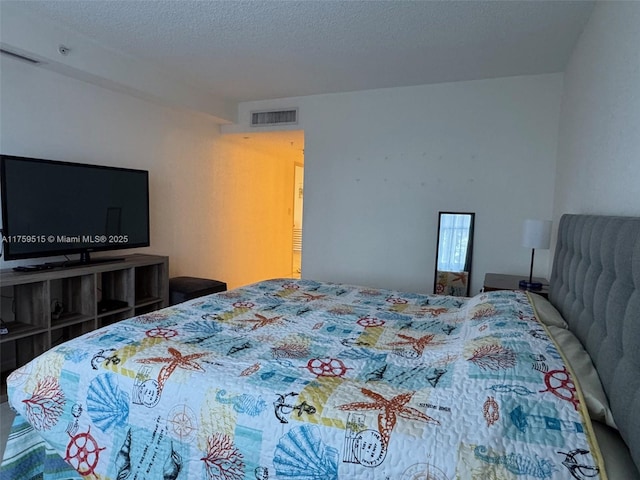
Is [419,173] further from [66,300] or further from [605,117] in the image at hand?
[66,300]

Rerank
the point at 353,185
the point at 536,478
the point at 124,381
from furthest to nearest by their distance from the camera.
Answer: the point at 353,185
the point at 124,381
the point at 536,478

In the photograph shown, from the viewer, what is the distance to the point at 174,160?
3.95m

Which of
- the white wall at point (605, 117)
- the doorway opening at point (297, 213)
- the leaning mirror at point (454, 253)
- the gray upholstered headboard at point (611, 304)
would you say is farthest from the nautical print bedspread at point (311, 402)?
the doorway opening at point (297, 213)

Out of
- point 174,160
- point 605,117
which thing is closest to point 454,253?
point 605,117

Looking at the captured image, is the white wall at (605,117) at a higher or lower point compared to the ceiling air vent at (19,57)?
lower

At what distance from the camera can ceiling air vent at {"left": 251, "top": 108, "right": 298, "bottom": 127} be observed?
4.05 meters

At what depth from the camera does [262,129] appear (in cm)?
425

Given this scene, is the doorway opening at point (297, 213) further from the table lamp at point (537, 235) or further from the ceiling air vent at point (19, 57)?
the table lamp at point (537, 235)

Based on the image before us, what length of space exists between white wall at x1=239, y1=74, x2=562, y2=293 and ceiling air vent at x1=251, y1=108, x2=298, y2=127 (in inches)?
3.7

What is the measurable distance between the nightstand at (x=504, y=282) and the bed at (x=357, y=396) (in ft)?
3.19

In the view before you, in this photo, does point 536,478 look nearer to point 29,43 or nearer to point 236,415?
point 236,415

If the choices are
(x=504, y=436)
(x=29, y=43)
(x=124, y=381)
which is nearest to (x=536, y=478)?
(x=504, y=436)

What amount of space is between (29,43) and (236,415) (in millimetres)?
2782

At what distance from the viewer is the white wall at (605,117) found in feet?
4.58
